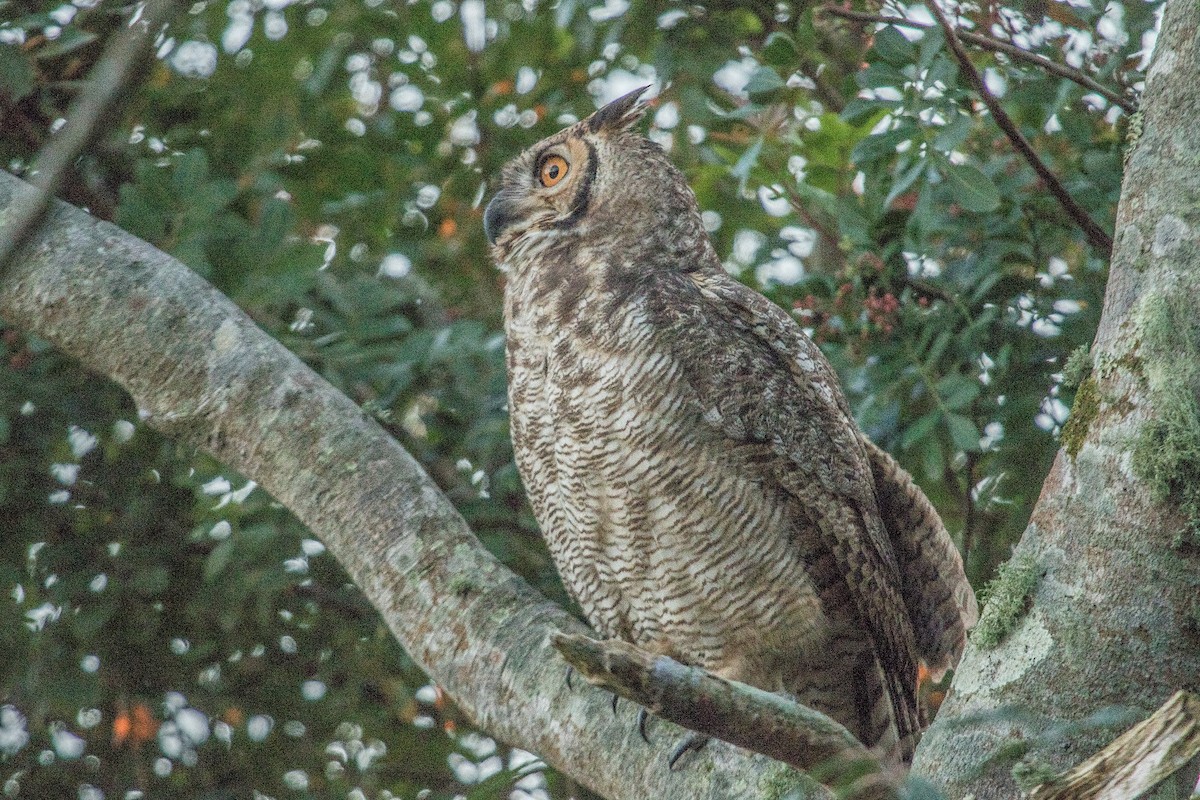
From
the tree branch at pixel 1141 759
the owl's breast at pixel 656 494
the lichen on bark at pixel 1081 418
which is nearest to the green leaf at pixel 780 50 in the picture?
the owl's breast at pixel 656 494

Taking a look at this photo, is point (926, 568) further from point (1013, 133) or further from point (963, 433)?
point (1013, 133)

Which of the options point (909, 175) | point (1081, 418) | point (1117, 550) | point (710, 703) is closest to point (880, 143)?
point (909, 175)

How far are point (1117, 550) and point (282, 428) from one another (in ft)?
4.94

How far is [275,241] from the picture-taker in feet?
9.70

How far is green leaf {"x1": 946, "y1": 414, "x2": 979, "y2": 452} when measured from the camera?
8.93ft

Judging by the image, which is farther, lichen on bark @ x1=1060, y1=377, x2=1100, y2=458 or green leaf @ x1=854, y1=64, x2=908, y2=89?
green leaf @ x1=854, y1=64, x2=908, y2=89

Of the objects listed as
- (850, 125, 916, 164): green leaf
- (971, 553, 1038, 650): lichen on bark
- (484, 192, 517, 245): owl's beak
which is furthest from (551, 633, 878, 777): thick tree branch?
(484, 192, 517, 245): owl's beak

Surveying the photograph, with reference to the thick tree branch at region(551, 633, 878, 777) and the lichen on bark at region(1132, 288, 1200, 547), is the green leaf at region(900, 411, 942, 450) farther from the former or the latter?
the thick tree branch at region(551, 633, 878, 777)

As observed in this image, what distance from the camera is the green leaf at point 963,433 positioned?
2.72 m

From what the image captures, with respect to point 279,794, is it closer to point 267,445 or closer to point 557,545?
point 557,545

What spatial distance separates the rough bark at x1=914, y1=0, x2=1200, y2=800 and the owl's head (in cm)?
137

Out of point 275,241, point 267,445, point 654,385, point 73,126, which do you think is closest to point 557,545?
point 654,385

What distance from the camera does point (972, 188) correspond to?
268 centimetres

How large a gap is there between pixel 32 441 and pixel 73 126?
2.07 meters
